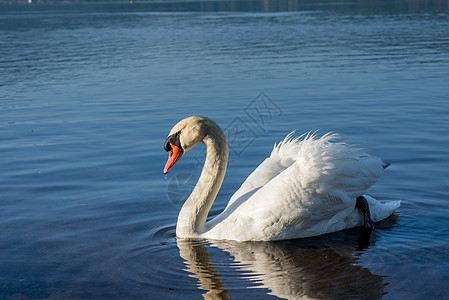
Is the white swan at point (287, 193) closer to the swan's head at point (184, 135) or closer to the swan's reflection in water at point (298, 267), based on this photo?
the swan's head at point (184, 135)

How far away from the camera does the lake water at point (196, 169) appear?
5949mm

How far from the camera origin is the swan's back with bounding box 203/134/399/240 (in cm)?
639

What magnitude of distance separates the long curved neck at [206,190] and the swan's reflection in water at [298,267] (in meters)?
0.18

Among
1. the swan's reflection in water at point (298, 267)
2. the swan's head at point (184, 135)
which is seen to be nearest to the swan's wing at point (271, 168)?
the swan's reflection in water at point (298, 267)

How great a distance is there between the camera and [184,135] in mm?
6891

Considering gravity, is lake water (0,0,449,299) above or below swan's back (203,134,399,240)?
below

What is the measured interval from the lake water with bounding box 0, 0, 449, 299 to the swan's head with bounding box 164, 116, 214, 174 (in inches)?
40.4

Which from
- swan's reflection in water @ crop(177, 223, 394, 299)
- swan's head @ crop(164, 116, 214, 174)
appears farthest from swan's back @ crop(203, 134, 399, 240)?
swan's head @ crop(164, 116, 214, 174)

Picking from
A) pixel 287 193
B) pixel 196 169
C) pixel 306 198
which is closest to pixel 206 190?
pixel 287 193

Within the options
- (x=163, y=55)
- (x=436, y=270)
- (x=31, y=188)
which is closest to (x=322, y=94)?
(x=31, y=188)

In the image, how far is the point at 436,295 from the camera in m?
5.40

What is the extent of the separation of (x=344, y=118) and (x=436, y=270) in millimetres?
7574

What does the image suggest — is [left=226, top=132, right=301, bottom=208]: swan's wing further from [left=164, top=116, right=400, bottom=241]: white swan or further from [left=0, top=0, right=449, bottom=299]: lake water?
[left=0, top=0, right=449, bottom=299]: lake water

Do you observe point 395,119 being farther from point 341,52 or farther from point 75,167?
point 341,52
